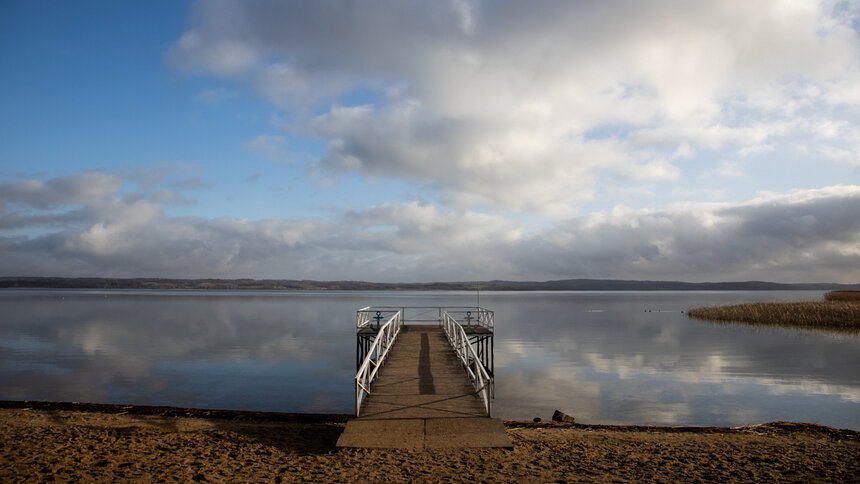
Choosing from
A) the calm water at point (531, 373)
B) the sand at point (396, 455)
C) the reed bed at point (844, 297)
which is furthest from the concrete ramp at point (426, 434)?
the reed bed at point (844, 297)

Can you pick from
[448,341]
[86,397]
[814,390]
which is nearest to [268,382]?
[86,397]

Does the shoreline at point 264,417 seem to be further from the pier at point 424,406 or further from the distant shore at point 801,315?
the distant shore at point 801,315

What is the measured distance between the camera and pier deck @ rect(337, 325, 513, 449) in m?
9.89

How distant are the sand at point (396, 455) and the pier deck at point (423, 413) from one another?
1.39 ft

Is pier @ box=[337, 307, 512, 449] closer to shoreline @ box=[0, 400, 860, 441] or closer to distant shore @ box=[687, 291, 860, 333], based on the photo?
shoreline @ box=[0, 400, 860, 441]

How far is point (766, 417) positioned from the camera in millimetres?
16406

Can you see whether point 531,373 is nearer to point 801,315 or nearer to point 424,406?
point 424,406

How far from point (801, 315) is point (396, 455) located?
52172mm

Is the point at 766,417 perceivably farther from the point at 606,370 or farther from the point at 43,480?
the point at 43,480

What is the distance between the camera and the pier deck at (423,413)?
9891 millimetres

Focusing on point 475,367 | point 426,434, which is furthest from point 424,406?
point 475,367

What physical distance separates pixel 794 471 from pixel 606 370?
684 inches

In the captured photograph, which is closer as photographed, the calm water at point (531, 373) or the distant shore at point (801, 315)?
the calm water at point (531, 373)

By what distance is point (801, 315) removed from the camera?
47.8m
